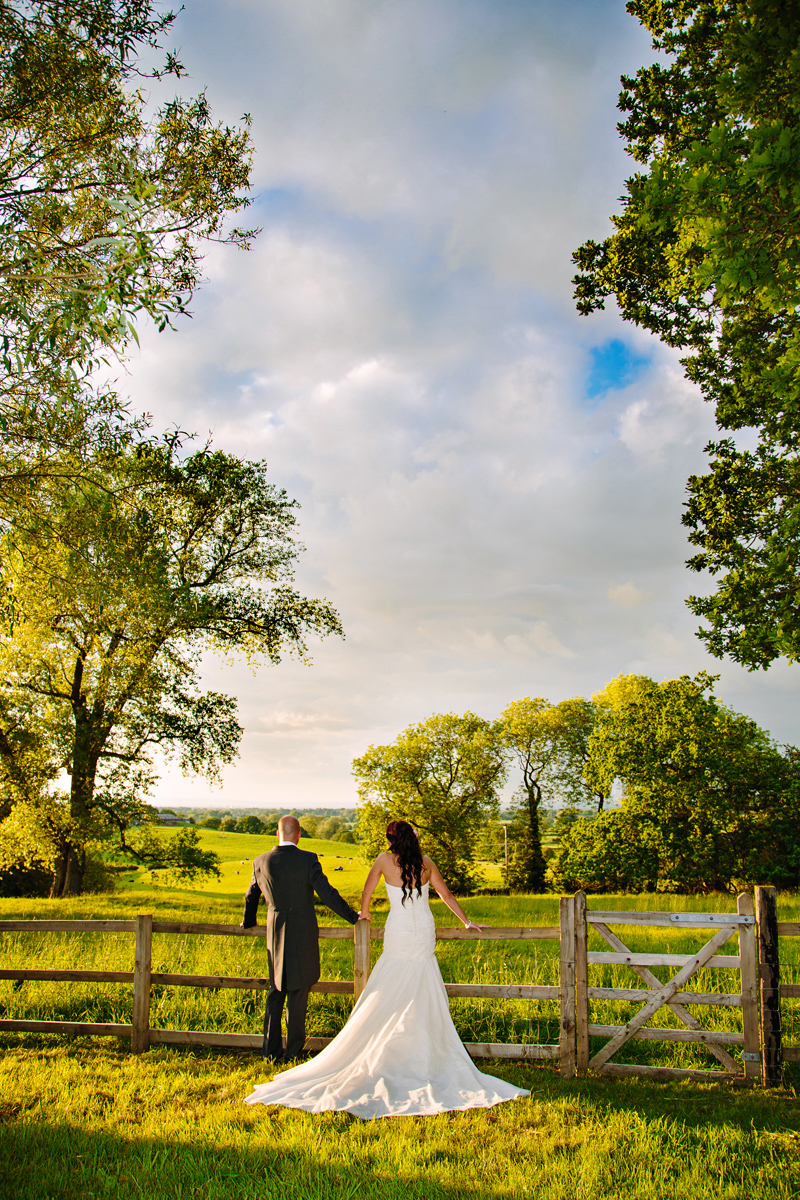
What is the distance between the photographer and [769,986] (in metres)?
7.61

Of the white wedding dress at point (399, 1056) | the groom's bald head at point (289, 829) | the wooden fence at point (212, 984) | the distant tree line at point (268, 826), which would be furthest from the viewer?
the distant tree line at point (268, 826)

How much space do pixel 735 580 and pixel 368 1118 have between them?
1325cm

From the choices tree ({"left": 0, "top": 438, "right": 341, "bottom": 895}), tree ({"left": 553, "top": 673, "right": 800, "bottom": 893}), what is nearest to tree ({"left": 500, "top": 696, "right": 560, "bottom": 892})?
tree ({"left": 553, "top": 673, "right": 800, "bottom": 893})

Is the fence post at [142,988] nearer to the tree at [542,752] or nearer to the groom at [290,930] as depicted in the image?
the groom at [290,930]

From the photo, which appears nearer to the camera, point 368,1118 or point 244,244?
point 368,1118

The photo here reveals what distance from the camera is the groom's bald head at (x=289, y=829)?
7.89m

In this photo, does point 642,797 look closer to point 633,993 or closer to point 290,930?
point 633,993

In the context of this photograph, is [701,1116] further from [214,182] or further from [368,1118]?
[214,182]

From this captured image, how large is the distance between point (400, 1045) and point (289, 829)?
237 cm

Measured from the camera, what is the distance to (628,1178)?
5.15m

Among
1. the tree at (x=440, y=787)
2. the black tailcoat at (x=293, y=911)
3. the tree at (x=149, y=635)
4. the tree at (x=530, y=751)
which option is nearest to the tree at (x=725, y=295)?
the black tailcoat at (x=293, y=911)

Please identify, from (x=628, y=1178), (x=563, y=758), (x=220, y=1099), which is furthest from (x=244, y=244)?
(x=563, y=758)

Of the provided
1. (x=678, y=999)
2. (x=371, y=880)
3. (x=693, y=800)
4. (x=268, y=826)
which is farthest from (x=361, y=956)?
(x=268, y=826)

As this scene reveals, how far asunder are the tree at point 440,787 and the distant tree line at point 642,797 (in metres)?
0.07
